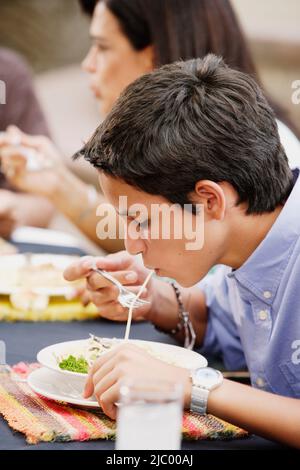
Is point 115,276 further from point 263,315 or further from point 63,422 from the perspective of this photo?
point 63,422

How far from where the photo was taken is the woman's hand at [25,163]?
2.33 m

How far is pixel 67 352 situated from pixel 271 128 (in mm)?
479

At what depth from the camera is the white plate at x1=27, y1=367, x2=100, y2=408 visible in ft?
3.95

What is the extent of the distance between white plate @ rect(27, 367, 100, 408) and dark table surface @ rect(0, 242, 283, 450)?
0.08m

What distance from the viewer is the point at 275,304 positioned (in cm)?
136

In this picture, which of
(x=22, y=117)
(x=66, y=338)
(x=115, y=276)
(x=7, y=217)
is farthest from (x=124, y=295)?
(x=22, y=117)

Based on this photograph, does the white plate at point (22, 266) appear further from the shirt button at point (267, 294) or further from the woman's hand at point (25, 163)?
the shirt button at point (267, 294)

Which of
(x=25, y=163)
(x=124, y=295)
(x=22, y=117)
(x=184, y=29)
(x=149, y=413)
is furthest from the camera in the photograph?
(x=22, y=117)

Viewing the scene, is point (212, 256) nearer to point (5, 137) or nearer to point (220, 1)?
point (5, 137)

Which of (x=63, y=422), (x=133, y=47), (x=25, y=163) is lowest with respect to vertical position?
(x=63, y=422)

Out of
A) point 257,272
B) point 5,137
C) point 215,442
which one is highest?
point 5,137

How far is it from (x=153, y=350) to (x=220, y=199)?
0.99 feet

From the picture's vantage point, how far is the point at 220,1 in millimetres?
2570

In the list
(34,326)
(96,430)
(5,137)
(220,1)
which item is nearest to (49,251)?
(5,137)
